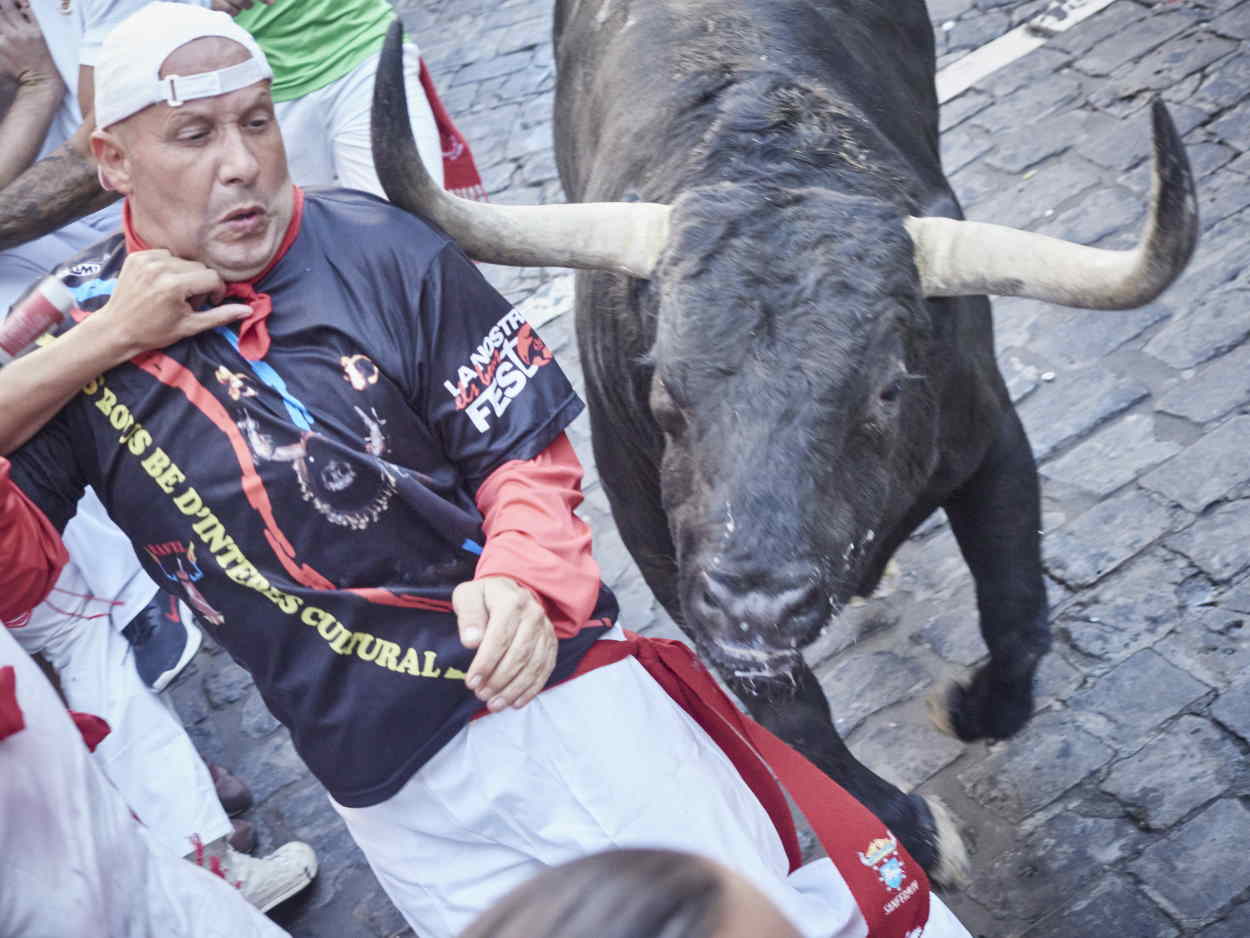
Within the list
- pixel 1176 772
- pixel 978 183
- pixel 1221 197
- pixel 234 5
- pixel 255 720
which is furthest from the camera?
pixel 978 183

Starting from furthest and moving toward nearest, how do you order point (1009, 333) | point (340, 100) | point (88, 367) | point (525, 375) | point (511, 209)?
point (1009, 333) → point (340, 100) → point (511, 209) → point (525, 375) → point (88, 367)

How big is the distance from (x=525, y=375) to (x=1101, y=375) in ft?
10.0

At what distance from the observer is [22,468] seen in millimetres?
2562

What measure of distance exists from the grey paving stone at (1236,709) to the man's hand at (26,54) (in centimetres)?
408

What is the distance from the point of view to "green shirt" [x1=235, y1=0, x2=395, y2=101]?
481 centimetres

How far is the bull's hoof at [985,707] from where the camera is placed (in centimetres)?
384

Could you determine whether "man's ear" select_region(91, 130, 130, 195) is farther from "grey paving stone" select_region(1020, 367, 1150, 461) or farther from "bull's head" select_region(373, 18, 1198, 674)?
"grey paving stone" select_region(1020, 367, 1150, 461)

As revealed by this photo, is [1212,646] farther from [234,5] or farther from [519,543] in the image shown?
[234,5]

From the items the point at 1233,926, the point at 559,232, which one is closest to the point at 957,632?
the point at 1233,926

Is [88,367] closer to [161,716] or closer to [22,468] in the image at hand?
[22,468]

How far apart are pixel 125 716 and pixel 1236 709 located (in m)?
3.18

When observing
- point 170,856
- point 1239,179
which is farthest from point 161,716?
point 1239,179

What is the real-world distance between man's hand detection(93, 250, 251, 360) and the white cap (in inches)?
11.2

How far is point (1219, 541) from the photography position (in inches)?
166
